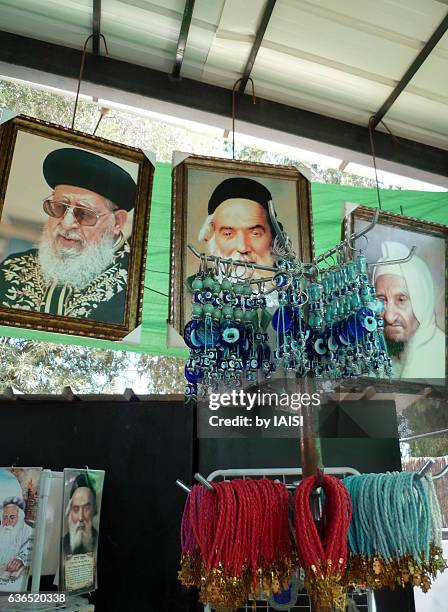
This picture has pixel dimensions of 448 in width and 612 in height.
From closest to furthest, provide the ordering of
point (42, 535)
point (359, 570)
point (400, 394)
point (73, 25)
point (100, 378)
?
point (359, 570) → point (42, 535) → point (400, 394) → point (73, 25) → point (100, 378)

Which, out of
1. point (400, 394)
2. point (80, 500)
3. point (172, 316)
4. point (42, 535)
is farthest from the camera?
point (400, 394)

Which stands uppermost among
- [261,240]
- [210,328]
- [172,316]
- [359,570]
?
[261,240]

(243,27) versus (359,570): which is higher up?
(243,27)

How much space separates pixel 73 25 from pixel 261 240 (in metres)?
1.59

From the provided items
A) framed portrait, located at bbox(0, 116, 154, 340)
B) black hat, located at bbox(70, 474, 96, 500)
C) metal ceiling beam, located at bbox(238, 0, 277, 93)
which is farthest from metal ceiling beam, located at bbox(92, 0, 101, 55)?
black hat, located at bbox(70, 474, 96, 500)

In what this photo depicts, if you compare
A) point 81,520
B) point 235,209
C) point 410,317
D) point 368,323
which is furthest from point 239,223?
point 81,520

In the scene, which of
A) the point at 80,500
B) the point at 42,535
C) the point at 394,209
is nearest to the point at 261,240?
the point at 394,209

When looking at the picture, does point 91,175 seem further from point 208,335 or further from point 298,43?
point 208,335

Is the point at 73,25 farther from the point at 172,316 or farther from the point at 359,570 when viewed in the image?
the point at 359,570

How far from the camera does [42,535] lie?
5.94ft

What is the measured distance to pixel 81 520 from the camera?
6.84 ft

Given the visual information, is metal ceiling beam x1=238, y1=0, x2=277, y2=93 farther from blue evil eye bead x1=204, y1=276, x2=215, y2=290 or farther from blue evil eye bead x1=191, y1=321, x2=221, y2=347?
blue evil eye bead x1=191, y1=321, x2=221, y2=347

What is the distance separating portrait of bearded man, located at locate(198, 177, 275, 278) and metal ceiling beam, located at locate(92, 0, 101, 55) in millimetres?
1102

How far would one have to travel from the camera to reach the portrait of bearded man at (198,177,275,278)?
8.88 ft
